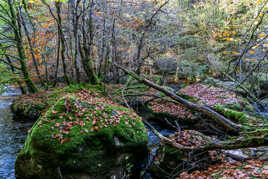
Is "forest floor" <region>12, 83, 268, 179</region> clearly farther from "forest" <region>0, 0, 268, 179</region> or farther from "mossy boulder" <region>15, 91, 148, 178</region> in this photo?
"mossy boulder" <region>15, 91, 148, 178</region>

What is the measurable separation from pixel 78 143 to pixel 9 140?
13.9 feet

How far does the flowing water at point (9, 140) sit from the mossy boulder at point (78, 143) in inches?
38.5

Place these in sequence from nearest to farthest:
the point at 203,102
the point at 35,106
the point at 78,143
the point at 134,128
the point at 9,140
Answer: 1. the point at 78,143
2. the point at 134,128
3. the point at 9,140
4. the point at 35,106
5. the point at 203,102

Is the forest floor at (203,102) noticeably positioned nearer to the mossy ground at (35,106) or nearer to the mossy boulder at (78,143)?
the mossy ground at (35,106)

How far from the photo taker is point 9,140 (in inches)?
251

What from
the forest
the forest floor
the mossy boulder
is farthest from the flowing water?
the mossy boulder

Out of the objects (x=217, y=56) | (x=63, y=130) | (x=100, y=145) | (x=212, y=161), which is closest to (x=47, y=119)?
(x=63, y=130)

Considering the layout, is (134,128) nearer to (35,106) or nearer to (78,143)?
(78,143)

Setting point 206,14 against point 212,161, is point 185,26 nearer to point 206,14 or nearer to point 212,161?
point 206,14

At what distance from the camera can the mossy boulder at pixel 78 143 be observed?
3721 millimetres

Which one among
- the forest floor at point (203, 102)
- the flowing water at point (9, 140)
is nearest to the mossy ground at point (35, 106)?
the forest floor at point (203, 102)

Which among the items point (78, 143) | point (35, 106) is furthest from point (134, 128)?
point (35, 106)

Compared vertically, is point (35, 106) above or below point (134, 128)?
below

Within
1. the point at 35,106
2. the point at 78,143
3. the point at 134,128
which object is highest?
the point at 78,143
